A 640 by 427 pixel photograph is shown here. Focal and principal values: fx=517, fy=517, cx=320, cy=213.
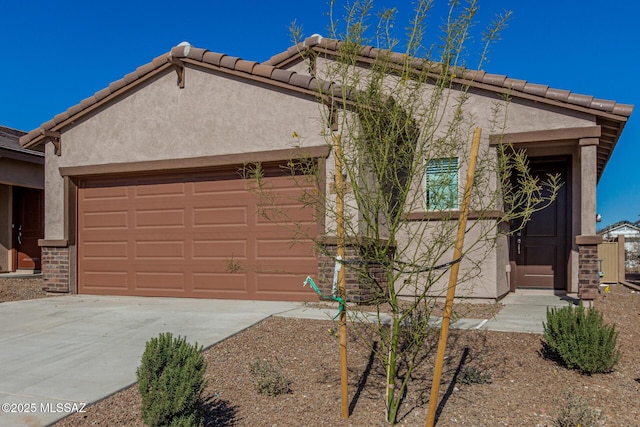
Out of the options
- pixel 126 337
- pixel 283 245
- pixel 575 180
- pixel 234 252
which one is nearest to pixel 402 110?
pixel 126 337

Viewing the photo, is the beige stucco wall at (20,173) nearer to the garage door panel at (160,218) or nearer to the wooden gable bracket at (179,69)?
the garage door panel at (160,218)

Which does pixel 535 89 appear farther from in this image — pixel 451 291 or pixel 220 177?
pixel 451 291

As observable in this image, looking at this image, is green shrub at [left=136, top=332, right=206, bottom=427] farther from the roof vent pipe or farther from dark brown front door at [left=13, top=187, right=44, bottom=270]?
dark brown front door at [left=13, top=187, right=44, bottom=270]

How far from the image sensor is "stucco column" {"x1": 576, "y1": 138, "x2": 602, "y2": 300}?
27.4 feet

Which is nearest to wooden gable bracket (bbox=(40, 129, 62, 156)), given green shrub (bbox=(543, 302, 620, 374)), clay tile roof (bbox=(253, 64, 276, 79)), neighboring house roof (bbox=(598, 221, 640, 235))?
clay tile roof (bbox=(253, 64, 276, 79))

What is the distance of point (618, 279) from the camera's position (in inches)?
541

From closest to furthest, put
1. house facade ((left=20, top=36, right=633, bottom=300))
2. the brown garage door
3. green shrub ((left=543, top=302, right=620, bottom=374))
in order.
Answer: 1. green shrub ((left=543, top=302, right=620, bottom=374))
2. house facade ((left=20, top=36, right=633, bottom=300))
3. the brown garage door

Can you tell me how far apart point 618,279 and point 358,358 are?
1125 cm

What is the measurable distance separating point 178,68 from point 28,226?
372 inches

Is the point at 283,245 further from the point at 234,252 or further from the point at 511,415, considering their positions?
the point at 511,415

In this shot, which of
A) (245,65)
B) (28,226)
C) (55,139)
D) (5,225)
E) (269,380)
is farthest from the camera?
(28,226)

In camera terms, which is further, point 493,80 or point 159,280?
point 159,280

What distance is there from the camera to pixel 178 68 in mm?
9734

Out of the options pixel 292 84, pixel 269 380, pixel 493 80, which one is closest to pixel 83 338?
pixel 269 380
